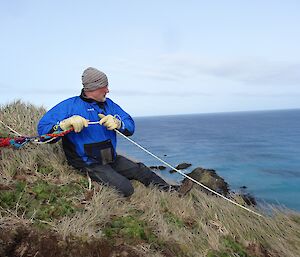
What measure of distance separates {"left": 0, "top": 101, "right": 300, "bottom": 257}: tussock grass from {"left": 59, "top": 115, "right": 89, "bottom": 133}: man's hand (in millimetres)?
782

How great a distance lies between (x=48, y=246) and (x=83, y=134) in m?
1.99

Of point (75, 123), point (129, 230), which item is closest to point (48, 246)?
point (129, 230)

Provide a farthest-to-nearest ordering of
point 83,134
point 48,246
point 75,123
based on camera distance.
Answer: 1. point 83,134
2. point 75,123
3. point 48,246

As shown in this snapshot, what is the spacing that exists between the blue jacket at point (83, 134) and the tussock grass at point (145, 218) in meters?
0.30

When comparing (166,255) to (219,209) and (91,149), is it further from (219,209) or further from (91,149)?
(91,149)

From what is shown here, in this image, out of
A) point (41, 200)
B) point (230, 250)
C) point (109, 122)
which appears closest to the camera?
point (230, 250)

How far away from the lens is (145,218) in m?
3.80

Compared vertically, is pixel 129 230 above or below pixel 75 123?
below

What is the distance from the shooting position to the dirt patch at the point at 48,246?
2.79 m

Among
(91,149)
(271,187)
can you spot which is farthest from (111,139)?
(271,187)

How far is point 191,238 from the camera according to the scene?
3.48m

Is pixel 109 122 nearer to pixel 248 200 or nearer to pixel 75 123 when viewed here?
pixel 75 123

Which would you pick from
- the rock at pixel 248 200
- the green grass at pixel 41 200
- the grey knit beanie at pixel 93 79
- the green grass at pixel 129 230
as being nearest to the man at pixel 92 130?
the grey knit beanie at pixel 93 79

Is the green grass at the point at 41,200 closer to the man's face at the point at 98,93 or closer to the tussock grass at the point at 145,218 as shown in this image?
the tussock grass at the point at 145,218
